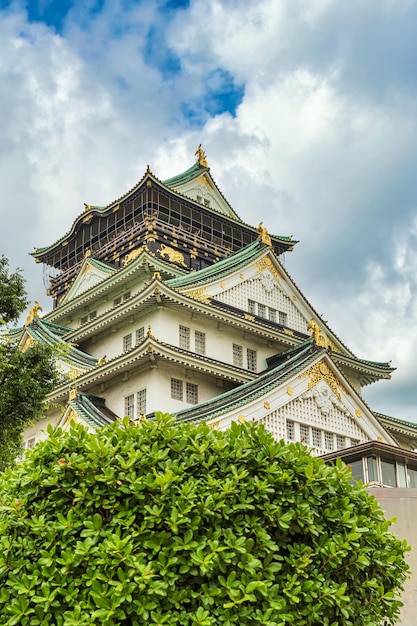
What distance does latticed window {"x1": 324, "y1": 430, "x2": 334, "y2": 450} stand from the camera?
31484 mm

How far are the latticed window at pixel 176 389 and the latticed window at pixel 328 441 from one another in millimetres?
6499

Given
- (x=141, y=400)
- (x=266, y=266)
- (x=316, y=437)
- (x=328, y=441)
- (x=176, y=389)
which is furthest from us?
(x=266, y=266)

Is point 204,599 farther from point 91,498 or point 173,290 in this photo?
point 173,290

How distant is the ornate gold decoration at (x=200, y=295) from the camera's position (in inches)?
1358

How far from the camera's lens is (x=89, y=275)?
4422cm

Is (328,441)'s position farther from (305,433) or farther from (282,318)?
(282,318)

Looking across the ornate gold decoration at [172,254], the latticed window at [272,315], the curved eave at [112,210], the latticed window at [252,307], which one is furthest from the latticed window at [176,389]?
the curved eave at [112,210]

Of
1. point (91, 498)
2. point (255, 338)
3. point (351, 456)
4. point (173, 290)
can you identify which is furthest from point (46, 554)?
point (255, 338)

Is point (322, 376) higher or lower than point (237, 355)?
lower

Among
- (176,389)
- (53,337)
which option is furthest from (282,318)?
(53,337)

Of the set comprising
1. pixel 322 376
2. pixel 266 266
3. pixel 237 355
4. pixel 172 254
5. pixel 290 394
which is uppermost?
pixel 172 254

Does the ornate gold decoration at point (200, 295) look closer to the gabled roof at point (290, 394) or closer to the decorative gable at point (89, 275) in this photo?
the gabled roof at point (290, 394)

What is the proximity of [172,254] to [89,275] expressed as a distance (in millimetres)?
5933

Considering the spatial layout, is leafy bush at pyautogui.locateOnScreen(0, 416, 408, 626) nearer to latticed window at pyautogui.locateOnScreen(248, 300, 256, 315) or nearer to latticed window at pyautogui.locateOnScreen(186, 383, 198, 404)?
latticed window at pyautogui.locateOnScreen(186, 383, 198, 404)
